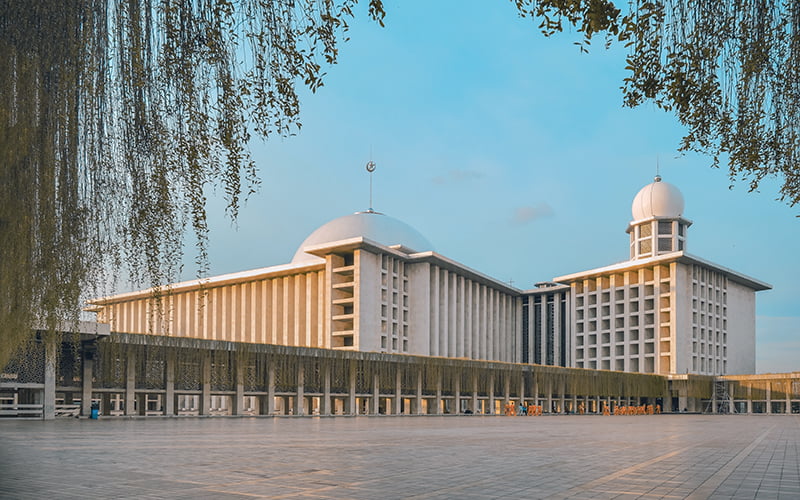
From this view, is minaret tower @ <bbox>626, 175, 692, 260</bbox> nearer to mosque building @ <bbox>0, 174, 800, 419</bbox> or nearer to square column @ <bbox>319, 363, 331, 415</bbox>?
mosque building @ <bbox>0, 174, 800, 419</bbox>

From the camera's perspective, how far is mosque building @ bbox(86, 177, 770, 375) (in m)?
77.9

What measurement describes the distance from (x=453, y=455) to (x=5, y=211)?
11075 mm

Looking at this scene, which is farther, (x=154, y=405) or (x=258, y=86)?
(x=154, y=405)

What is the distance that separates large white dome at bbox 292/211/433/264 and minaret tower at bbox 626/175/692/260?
1057 inches

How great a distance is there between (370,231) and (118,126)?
3214 inches

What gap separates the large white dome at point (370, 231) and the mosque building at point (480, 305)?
0.17 meters

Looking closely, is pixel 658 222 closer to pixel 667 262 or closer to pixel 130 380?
pixel 667 262

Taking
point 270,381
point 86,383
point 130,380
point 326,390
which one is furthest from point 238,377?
point 86,383

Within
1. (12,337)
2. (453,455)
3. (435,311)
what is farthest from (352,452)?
(435,311)

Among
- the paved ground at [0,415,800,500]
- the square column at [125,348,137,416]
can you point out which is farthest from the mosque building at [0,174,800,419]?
the paved ground at [0,415,800,500]

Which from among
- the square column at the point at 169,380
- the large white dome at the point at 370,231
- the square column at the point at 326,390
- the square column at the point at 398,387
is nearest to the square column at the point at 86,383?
the square column at the point at 169,380

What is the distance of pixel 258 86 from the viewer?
6.28 meters

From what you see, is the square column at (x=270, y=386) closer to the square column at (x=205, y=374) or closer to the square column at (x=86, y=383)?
the square column at (x=205, y=374)

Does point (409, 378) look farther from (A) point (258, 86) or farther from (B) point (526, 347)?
(A) point (258, 86)
